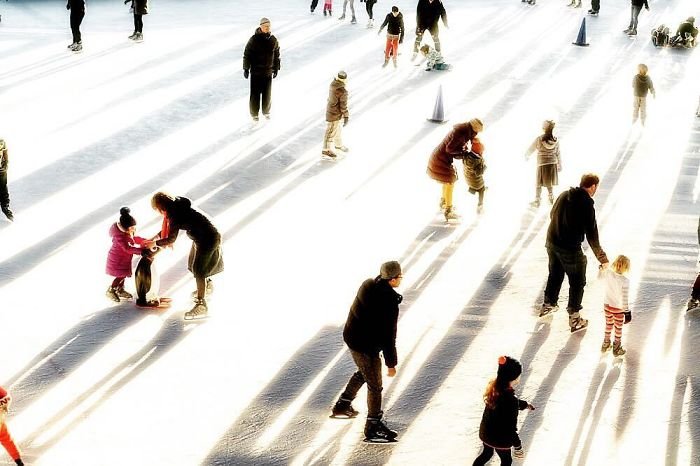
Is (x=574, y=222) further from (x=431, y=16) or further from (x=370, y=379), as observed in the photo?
(x=431, y=16)

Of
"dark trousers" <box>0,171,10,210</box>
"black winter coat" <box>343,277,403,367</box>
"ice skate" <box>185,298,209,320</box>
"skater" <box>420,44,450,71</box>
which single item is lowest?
"ice skate" <box>185,298,209,320</box>

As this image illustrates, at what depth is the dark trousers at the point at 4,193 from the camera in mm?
9867

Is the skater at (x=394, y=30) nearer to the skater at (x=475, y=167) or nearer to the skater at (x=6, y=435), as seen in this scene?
the skater at (x=475, y=167)

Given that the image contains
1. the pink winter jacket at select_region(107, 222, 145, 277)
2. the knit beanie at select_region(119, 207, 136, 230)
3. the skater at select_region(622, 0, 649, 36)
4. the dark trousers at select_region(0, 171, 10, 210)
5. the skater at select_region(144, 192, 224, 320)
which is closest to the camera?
the skater at select_region(144, 192, 224, 320)

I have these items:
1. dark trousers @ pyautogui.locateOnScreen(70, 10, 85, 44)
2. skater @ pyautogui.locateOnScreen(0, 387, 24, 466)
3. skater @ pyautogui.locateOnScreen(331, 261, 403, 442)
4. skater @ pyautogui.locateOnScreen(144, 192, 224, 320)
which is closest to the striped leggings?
skater @ pyautogui.locateOnScreen(331, 261, 403, 442)

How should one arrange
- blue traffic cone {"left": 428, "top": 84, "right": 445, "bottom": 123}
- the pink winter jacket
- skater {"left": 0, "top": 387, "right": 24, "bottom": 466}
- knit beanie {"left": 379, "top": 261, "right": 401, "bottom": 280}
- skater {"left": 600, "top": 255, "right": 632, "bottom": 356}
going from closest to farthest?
skater {"left": 0, "top": 387, "right": 24, "bottom": 466}, knit beanie {"left": 379, "top": 261, "right": 401, "bottom": 280}, skater {"left": 600, "top": 255, "right": 632, "bottom": 356}, the pink winter jacket, blue traffic cone {"left": 428, "top": 84, "right": 445, "bottom": 123}

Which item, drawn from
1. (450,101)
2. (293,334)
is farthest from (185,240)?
(450,101)

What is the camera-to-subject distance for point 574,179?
11.9 metres

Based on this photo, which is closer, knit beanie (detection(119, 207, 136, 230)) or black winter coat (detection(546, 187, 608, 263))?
black winter coat (detection(546, 187, 608, 263))

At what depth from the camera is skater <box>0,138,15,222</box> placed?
9741 mm

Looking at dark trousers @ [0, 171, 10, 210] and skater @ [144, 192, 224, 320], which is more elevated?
skater @ [144, 192, 224, 320]

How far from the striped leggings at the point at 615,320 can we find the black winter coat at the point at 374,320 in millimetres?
2233

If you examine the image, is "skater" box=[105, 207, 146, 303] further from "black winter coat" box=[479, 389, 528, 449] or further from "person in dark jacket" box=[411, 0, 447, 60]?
"person in dark jacket" box=[411, 0, 447, 60]

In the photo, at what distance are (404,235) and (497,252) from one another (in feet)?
3.45
